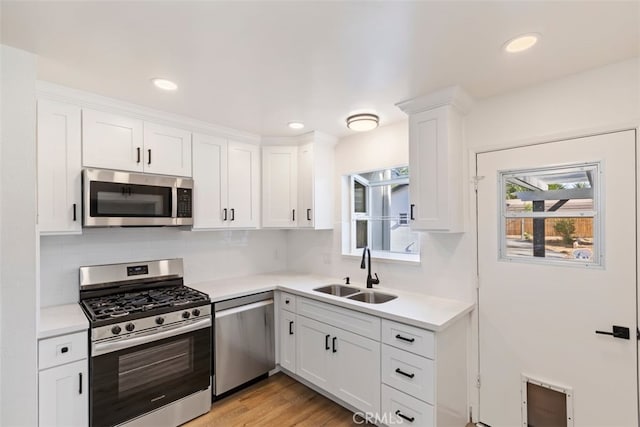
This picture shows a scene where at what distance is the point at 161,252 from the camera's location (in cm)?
284


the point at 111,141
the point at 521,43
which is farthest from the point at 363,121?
the point at 111,141

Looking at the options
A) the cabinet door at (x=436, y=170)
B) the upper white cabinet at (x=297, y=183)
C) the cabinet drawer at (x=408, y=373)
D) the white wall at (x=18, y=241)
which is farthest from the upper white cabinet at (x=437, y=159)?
the white wall at (x=18, y=241)

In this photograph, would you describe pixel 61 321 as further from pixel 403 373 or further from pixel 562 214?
pixel 562 214

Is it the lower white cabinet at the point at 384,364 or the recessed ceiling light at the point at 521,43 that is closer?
the recessed ceiling light at the point at 521,43

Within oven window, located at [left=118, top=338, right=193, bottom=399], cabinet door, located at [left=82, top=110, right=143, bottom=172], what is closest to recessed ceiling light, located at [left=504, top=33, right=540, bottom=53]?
cabinet door, located at [left=82, top=110, right=143, bottom=172]

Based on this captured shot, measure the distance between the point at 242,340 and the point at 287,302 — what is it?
52 centimetres

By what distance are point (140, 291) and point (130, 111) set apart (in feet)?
5.03

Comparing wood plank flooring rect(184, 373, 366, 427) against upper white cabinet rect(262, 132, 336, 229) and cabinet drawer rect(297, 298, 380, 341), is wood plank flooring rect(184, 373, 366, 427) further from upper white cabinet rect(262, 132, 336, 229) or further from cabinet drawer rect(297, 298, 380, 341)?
upper white cabinet rect(262, 132, 336, 229)

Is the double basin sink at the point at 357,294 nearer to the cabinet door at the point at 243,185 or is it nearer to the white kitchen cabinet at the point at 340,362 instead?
the white kitchen cabinet at the point at 340,362

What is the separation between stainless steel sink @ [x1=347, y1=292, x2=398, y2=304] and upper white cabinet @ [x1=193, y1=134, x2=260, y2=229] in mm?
1333

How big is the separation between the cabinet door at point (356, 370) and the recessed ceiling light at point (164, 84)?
87.2 inches

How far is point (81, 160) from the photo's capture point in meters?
2.15

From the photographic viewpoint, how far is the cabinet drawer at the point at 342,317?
7.24ft

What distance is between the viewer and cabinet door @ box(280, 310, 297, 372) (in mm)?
2848
